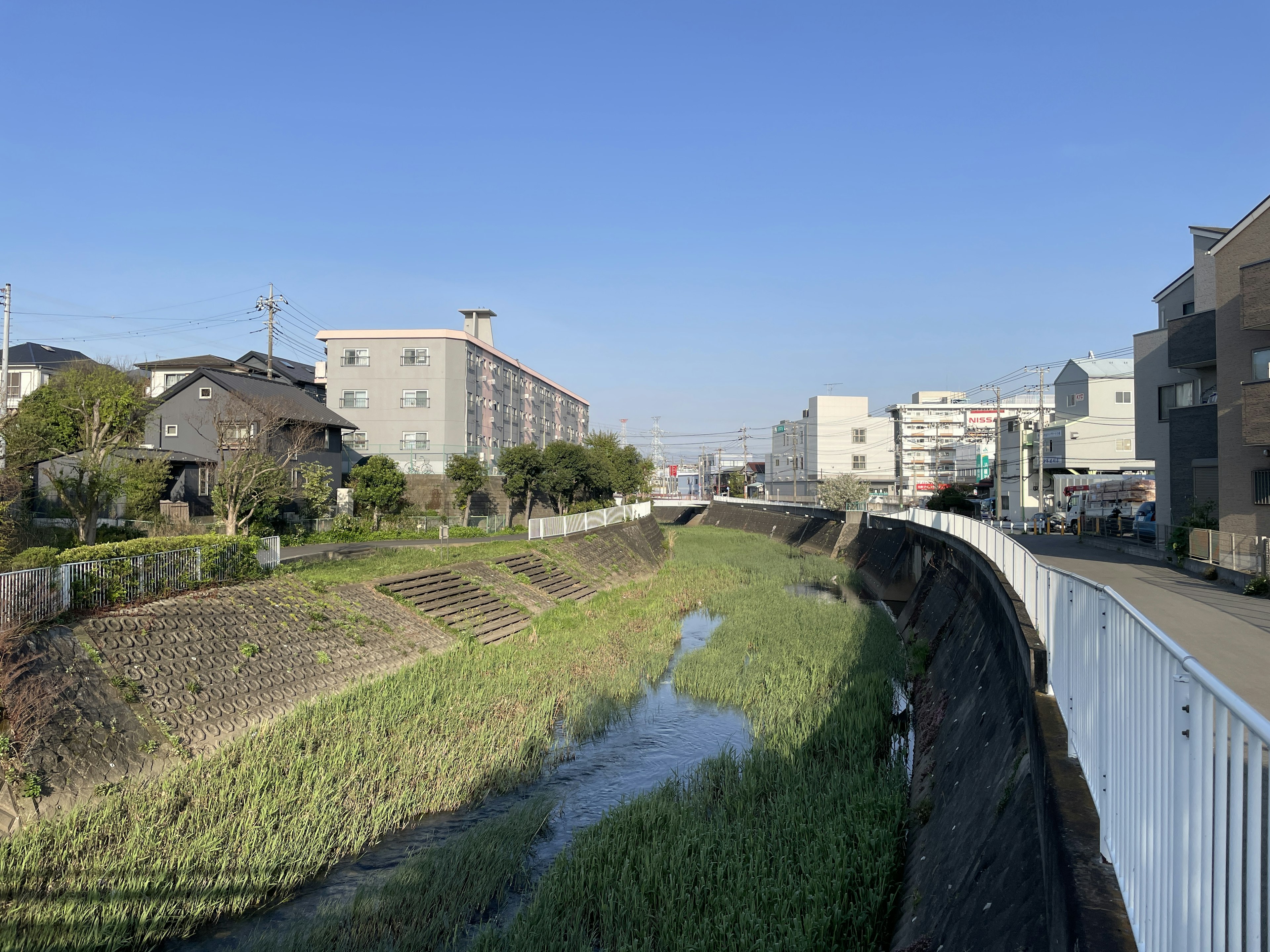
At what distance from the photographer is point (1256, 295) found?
21.0 meters

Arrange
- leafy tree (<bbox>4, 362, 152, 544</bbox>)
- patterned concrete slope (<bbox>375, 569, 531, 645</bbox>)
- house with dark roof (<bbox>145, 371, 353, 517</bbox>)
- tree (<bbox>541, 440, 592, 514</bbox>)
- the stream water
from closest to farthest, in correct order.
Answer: the stream water
patterned concrete slope (<bbox>375, 569, 531, 645</bbox>)
leafy tree (<bbox>4, 362, 152, 544</bbox>)
house with dark roof (<bbox>145, 371, 353, 517</bbox>)
tree (<bbox>541, 440, 592, 514</bbox>)

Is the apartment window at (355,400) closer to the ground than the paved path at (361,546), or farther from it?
farther from it

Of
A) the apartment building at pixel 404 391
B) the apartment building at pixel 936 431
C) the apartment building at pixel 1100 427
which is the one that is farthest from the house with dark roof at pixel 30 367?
the apartment building at pixel 936 431

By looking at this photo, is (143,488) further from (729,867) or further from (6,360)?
(729,867)

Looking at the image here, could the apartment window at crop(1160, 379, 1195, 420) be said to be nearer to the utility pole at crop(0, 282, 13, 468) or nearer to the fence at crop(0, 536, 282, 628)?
the fence at crop(0, 536, 282, 628)

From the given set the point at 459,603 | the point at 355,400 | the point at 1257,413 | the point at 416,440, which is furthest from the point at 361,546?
the point at 1257,413

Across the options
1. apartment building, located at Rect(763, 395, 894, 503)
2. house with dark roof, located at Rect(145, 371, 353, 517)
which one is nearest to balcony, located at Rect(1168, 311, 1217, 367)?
house with dark roof, located at Rect(145, 371, 353, 517)

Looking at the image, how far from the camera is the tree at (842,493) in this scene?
76.3 m

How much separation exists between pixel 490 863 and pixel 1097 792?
673cm

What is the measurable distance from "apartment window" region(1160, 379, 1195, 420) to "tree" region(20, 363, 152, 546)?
36.5 m

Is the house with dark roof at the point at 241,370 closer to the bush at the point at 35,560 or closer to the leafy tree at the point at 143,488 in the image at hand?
the leafy tree at the point at 143,488

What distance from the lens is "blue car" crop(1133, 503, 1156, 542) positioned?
30.2 m

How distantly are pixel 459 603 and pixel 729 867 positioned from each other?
1559 centimetres

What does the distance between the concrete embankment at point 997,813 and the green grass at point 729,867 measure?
0.51m
